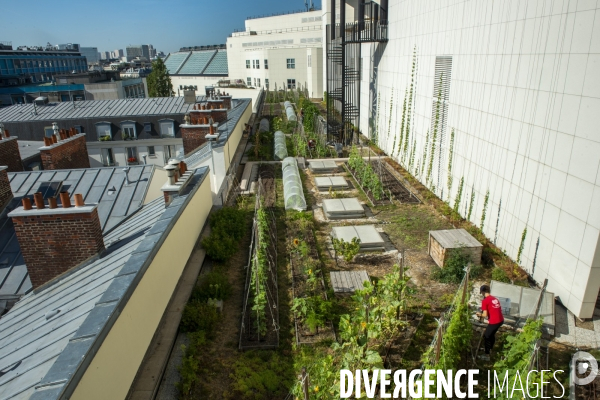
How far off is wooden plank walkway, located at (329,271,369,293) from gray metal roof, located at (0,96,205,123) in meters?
17.3

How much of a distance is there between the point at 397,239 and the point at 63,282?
9.18 m

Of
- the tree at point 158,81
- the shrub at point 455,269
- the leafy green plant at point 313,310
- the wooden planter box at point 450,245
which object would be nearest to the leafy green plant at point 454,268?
the shrub at point 455,269

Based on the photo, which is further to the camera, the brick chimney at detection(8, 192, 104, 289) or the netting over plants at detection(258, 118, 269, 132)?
the netting over plants at detection(258, 118, 269, 132)

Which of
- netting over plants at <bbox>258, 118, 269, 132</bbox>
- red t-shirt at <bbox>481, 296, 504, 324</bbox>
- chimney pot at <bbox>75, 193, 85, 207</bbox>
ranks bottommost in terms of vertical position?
red t-shirt at <bbox>481, 296, 504, 324</bbox>

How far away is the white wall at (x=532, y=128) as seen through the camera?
8.34 metres

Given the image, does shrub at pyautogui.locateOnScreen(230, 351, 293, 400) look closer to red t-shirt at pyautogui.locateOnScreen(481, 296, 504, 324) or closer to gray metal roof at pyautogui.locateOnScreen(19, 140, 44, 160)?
red t-shirt at pyautogui.locateOnScreen(481, 296, 504, 324)

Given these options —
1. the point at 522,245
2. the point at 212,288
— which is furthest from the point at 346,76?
the point at 212,288

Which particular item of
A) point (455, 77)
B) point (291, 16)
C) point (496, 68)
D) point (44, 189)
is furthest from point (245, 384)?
point (291, 16)

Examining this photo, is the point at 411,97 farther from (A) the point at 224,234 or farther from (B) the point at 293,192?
(A) the point at 224,234

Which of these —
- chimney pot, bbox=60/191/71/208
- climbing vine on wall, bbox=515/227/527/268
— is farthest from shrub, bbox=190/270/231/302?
climbing vine on wall, bbox=515/227/527/268

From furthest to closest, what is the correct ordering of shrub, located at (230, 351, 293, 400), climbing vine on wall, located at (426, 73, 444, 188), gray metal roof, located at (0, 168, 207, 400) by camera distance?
climbing vine on wall, located at (426, 73, 444, 188) → shrub, located at (230, 351, 293, 400) → gray metal roof, located at (0, 168, 207, 400)

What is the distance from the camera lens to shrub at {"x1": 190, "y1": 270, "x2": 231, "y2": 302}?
30.3 ft

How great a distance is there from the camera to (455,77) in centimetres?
1402

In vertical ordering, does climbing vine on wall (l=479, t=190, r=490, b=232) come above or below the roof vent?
below
